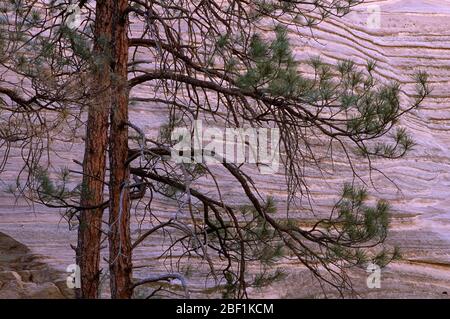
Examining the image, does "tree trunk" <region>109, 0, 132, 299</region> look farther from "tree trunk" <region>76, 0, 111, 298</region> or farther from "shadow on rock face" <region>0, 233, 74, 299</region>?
"shadow on rock face" <region>0, 233, 74, 299</region>

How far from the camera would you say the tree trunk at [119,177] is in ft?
13.8

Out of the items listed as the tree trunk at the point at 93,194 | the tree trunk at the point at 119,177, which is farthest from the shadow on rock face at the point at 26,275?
the tree trunk at the point at 119,177

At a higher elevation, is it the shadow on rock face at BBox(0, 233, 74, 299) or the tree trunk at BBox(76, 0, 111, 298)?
the tree trunk at BBox(76, 0, 111, 298)

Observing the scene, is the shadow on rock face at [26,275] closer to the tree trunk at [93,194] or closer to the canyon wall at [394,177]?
the canyon wall at [394,177]

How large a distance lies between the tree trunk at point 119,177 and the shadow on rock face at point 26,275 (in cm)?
197

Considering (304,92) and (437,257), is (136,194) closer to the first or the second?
(304,92)

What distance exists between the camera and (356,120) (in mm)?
4031

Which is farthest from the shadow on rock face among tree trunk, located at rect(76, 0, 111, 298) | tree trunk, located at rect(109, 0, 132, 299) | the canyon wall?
tree trunk, located at rect(109, 0, 132, 299)

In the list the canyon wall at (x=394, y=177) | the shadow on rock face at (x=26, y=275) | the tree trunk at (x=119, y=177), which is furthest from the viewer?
the canyon wall at (x=394, y=177)

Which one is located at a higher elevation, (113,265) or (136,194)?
(136,194)

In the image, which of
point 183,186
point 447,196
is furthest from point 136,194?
point 447,196

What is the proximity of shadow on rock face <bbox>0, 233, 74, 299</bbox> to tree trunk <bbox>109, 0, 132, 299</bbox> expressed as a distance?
1.97 metres

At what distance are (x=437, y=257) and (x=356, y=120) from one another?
11.2ft

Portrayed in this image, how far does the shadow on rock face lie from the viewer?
6078mm
